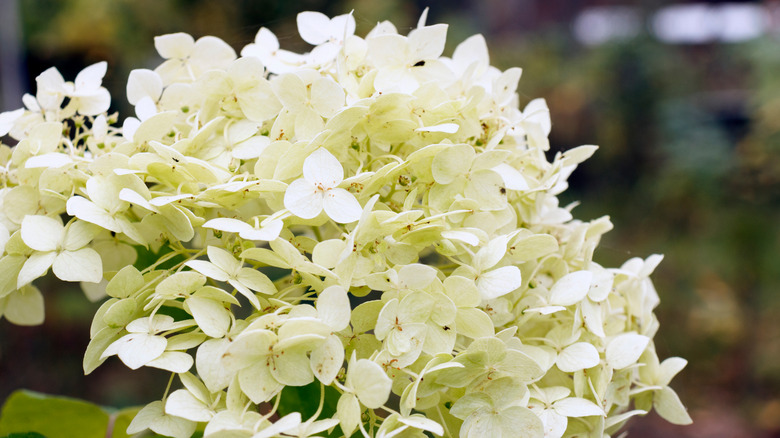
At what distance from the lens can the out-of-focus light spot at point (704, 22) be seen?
2.86 m

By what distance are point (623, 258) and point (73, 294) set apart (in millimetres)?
1903

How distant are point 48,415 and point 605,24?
3028mm

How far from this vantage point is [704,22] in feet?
9.67

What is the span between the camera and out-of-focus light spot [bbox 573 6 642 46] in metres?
2.78

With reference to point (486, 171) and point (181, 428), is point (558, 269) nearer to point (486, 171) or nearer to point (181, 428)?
point (486, 171)

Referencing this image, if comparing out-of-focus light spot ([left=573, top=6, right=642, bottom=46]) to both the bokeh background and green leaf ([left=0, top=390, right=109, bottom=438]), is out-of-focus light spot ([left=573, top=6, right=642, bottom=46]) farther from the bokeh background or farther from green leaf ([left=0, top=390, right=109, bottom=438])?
green leaf ([left=0, top=390, right=109, bottom=438])

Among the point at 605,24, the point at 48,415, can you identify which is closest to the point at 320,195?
the point at 48,415

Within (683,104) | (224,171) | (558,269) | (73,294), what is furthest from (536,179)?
(683,104)

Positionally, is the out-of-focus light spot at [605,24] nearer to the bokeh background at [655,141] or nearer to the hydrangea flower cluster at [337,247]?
the bokeh background at [655,141]

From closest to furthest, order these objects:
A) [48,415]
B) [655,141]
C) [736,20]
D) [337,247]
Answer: [337,247]
[48,415]
[655,141]
[736,20]

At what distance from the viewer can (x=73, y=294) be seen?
1978 mm

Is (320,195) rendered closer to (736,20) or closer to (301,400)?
(301,400)

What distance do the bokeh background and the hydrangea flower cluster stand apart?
4.20 ft

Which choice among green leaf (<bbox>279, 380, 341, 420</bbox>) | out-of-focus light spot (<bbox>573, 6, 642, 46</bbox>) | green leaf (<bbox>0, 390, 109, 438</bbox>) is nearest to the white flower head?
green leaf (<bbox>279, 380, 341, 420</bbox>)
